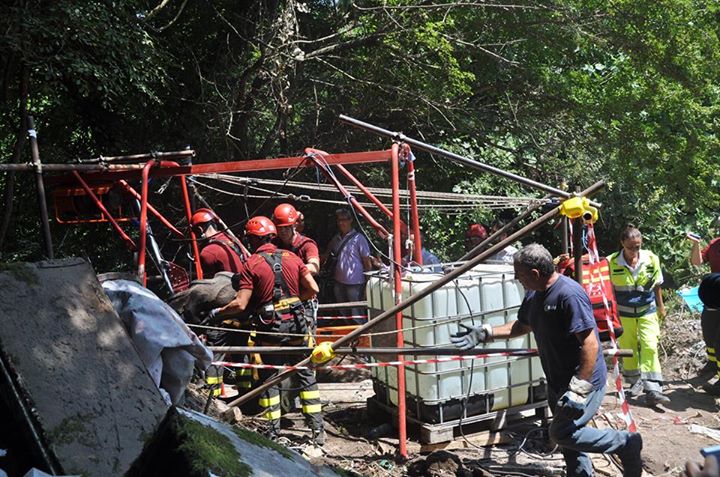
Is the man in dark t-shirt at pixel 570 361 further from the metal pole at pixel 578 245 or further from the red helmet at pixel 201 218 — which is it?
the red helmet at pixel 201 218

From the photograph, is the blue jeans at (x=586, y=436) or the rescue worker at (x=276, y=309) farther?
the rescue worker at (x=276, y=309)

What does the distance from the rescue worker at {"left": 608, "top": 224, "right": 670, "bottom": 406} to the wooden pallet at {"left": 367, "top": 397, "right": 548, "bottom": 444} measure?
1771 mm

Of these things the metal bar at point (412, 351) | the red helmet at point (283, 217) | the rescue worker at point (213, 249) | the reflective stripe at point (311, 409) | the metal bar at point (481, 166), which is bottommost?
the reflective stripe at point (311, 409)

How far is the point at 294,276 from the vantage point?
6.52m

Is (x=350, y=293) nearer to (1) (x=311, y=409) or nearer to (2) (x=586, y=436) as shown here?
(1) (x=311, y=409)

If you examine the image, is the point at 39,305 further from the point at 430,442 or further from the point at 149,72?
the point at 149,72

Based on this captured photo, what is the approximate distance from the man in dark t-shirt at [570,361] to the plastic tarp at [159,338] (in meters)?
2.13

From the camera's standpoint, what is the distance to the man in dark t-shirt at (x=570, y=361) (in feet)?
14.8

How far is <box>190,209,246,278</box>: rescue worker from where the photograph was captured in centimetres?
734

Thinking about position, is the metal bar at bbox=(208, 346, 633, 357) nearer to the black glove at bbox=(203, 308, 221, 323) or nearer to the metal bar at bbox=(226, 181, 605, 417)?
the metal bar at bbox=(226, 181, 605, 417)

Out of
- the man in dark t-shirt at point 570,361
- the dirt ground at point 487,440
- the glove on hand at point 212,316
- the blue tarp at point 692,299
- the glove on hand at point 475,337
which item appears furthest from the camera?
the blue tarp at point 692,299

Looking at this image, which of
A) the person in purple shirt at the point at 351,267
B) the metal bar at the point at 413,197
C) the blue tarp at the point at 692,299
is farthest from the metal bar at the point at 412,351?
the blue tarp at the point at 692,299

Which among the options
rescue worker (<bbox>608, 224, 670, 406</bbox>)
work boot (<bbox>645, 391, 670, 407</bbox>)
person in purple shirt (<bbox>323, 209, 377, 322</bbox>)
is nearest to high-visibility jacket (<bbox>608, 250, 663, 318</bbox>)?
rescue worker (<bbox>608, 224, 670, 406</bbox>)

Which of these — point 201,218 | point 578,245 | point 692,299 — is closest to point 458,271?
point 578,245
